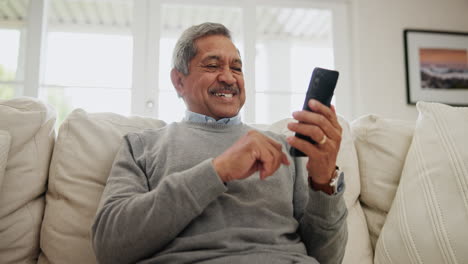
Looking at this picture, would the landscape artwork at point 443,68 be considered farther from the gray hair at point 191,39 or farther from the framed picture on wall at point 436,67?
the gray hair at point 191,39

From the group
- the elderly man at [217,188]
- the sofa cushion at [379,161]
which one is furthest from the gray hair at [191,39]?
the sofa cushion at [379,161]

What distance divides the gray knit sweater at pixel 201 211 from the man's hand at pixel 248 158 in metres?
0.03

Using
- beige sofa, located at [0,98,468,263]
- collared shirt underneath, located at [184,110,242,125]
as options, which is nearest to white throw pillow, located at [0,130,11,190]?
beige sofa, located at [0,98,468,263]

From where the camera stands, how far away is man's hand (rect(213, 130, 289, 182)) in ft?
2.43

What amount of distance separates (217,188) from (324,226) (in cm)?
34

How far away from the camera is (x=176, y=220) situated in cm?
75

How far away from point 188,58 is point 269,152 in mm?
593

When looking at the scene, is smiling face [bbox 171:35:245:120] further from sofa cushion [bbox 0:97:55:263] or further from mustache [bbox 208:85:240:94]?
sofa cushion [bbox 0:97:55:263]

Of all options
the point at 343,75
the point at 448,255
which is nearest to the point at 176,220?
the point at 448,255

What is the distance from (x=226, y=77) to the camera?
3.76 feet

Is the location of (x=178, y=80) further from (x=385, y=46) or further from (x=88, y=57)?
(x=385, y=46)

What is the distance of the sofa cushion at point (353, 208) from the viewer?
1.17 m

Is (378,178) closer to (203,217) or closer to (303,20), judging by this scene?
(203,217)

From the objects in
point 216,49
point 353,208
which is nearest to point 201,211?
point 216,49
